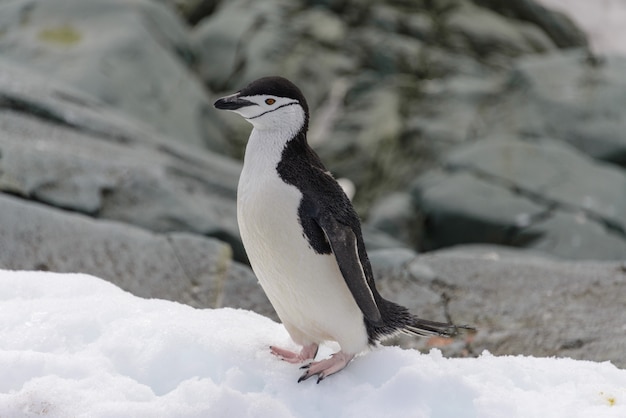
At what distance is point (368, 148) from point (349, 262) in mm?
7697

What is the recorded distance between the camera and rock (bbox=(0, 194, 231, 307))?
11.9ft

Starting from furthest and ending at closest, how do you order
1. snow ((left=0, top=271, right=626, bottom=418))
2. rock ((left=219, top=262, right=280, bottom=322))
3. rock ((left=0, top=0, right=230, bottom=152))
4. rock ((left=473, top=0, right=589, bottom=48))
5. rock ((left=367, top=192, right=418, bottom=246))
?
rock ((left=473, top=0, right=589, bottom=48)) → rock ((left=367, top=192, right=418, bottom=246)) → rock ((left=0, top=0, right=230, bottom=152)) → rock ((left=219, top=262, right=280, bottom=322)) → snow ((left=0, top=271, right=626, bottom=418))

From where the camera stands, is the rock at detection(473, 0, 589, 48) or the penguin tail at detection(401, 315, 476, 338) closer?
the penguin tail at detection(401, 315, 476, 338)

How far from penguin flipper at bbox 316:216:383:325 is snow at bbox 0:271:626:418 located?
207 millimetres

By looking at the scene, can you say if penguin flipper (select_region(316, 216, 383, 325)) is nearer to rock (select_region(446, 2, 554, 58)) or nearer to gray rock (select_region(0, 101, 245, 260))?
gray rock (select_region(0, 101, 245, 260))

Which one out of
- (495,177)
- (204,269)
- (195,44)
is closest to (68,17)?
(195,44)

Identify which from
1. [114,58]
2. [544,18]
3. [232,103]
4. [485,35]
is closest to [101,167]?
[232,103]

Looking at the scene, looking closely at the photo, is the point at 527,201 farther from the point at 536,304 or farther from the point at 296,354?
the point at 296,354

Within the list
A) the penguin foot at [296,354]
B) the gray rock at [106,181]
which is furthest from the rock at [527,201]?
the penguin foot at [296,354]

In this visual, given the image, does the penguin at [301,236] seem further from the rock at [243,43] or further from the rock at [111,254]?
the rock at [243,43]

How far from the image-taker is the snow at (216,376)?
76.6 inches

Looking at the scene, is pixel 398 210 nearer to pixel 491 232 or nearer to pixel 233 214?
pixel 491 232

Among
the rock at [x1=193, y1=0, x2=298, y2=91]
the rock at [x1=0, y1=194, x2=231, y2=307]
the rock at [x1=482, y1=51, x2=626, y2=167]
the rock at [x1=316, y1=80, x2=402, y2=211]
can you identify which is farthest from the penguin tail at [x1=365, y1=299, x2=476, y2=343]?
the rock at [x1=193, y1=0, x2=298, y2=91]

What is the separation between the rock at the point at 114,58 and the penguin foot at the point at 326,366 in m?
5.61
